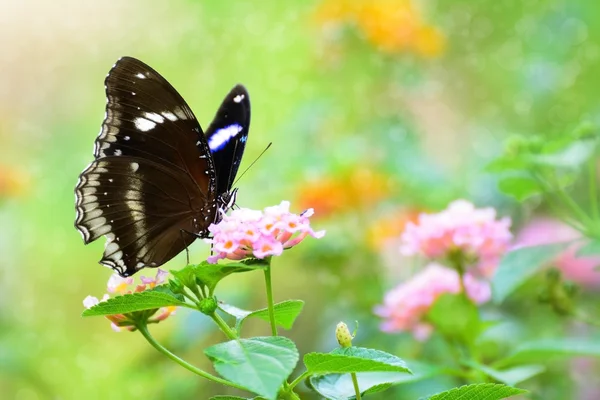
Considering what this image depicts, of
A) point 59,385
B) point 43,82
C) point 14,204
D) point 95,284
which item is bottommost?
point 59,385

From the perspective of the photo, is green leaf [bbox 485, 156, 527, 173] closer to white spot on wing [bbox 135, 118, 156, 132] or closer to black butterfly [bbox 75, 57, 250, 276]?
black butterfly [bbox 75, 57, 250, 276]

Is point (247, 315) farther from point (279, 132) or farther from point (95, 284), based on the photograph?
point (95, 284)

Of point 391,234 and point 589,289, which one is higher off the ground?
point 391,234

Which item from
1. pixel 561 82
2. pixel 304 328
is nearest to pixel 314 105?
pixel 304 328

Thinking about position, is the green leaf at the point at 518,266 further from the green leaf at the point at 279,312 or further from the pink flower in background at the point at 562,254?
the pink flower in background at the point at 562,254

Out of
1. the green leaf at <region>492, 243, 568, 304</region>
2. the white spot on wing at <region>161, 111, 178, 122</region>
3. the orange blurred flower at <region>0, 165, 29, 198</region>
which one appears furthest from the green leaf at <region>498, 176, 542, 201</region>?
the orange blurred flower at <region>0, 165, 29, 198</region>

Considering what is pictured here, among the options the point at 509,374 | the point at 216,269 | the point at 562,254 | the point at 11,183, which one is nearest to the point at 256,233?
the point at 216,269

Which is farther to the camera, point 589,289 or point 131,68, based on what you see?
point 589,289

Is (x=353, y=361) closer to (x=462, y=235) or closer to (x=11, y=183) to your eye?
(x=462, y=235)

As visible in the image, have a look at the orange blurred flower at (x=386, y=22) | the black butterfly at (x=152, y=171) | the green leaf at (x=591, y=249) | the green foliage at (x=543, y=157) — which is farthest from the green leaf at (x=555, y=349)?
the orange blurred flower at (x=386, y=22)
